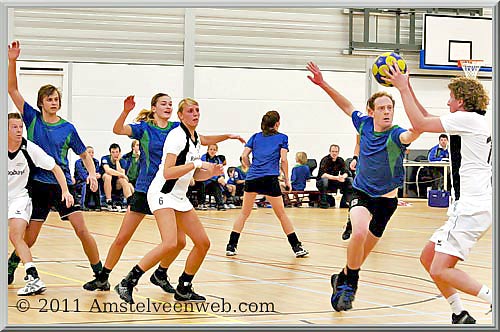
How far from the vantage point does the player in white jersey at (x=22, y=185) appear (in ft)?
24.4

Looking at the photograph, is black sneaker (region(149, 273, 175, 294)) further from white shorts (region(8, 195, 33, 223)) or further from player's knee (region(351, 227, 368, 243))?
player's knee (region(351, 227, 368, 243))

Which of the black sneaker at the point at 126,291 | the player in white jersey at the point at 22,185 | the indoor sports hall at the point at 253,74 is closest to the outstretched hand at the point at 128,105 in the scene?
the player in white jersey at the point at 22,185

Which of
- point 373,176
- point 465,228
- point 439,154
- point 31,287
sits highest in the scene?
point 439,154

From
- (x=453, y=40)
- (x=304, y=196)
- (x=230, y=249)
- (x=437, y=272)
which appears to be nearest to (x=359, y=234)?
(x=437, y=272)

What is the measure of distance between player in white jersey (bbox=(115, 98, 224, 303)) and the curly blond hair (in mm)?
1949

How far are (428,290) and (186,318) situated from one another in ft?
9.02

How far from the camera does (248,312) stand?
22.9 ft

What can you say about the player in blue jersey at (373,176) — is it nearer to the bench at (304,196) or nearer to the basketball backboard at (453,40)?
the bench at (304,196)

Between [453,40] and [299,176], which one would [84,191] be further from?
[453,40]

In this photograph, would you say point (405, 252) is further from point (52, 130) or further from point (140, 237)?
point (52, 130)

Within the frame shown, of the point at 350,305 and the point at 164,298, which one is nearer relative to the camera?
the point at 350,305

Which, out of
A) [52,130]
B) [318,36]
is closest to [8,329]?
[52,130]

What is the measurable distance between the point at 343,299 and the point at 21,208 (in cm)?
283

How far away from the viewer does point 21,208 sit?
25.1 feet
